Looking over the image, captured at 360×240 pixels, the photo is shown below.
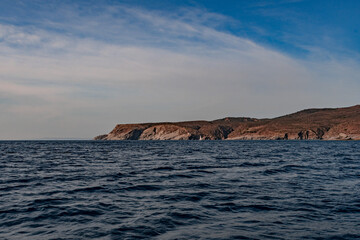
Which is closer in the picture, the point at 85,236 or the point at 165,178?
the point at 85,236

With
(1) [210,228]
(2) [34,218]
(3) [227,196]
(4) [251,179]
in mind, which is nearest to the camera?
(1) [210,228]

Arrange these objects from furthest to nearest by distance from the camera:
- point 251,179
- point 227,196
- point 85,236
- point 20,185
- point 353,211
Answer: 1. point 251,179
2. point 20,185
3. point 227,196
4. point 353,211
5. point 85,236

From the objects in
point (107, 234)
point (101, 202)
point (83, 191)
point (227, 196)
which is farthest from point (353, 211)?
point (83, 191)

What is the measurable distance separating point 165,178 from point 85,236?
13.5 metres

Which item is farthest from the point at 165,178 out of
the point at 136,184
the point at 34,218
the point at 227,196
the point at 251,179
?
the point at 34,218

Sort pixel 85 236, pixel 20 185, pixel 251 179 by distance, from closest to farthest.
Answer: pixel 85 236 < pixel 20 185 < pixel 251 179

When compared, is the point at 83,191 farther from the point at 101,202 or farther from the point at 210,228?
the point at 210,228

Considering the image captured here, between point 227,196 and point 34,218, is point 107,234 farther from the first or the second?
point 227,196

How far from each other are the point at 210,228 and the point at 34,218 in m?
7.02

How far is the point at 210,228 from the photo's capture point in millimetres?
10141

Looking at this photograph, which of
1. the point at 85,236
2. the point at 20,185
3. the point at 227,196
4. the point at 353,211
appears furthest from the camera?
the point at 20,185

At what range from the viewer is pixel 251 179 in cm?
2205

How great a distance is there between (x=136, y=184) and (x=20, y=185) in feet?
25.1

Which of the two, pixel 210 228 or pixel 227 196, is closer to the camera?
pixel 210 228
